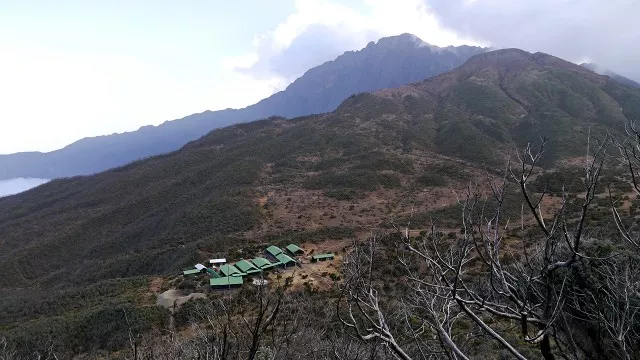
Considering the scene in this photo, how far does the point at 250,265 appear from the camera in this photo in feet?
98.5

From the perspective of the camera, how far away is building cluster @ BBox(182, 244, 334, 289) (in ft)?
90.9

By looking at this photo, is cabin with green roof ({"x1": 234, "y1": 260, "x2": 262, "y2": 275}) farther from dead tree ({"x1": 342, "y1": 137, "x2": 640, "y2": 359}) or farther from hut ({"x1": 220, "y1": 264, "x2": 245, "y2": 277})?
dead tree ({"x1": 342, "y1": 137, "x2": 640, "y2": 359})

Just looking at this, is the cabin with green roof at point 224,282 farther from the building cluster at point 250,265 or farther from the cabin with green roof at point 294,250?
the cabin with green roof at point 294,250

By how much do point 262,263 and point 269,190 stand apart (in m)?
26.6

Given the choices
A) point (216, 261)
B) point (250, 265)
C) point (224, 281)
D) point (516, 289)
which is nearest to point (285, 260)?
point (250, 265)

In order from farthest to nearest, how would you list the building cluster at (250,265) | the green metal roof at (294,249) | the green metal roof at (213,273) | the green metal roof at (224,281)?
the green metal roof at (294,249)
the green metal roof at (213,273)
the building cluster at (250,265)
the green metal roof at (224,281)

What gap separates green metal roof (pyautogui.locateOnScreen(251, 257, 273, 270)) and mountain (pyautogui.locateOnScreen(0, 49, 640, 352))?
3.44 m

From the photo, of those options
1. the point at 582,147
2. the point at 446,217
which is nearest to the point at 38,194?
the point at 446,217

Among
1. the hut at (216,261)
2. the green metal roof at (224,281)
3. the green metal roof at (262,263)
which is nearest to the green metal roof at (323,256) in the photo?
the green metal roof at (262,263)

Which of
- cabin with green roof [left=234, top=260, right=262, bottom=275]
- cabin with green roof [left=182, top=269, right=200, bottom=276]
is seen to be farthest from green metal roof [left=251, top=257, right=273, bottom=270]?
cabin with green roof [left=182, top=269, right=200, bottom=276]

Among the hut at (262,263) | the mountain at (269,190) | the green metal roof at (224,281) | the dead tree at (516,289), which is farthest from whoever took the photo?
the mountain at (269,190)

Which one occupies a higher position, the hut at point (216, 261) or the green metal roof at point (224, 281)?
the green metal roof at point (224, 281)

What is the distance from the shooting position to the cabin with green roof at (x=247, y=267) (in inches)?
1149

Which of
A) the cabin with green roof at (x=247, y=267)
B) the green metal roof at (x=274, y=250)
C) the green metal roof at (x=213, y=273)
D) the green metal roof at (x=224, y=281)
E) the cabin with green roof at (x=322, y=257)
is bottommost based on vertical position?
the cabin with green roof at (x=322, y=257)
